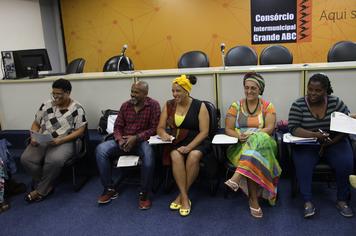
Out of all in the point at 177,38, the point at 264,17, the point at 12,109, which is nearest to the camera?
the point at 12,109

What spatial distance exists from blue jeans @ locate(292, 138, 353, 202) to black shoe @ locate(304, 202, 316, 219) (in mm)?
41

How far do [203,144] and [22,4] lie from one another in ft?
14.6

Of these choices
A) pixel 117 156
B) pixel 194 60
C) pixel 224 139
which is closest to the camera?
pixel 224 139

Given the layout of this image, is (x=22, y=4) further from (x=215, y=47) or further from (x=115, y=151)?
(x=115, y=151)

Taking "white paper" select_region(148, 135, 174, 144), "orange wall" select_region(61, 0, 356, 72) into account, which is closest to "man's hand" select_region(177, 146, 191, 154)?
"white paper" select_region(148, 135, 174, 144)

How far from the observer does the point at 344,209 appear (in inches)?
102

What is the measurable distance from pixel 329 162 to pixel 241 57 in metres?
2.39

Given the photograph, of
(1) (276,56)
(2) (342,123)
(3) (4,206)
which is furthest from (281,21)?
(3) (4,206)

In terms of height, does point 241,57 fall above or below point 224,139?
above

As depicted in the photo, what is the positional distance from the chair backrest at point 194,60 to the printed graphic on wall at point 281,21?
148cm

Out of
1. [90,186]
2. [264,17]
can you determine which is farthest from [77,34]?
[90,186]

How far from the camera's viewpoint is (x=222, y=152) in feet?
9.62

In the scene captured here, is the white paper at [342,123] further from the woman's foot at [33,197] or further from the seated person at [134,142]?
the woman's foot at [33,197]

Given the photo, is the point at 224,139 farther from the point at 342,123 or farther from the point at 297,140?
the point at 342,123
